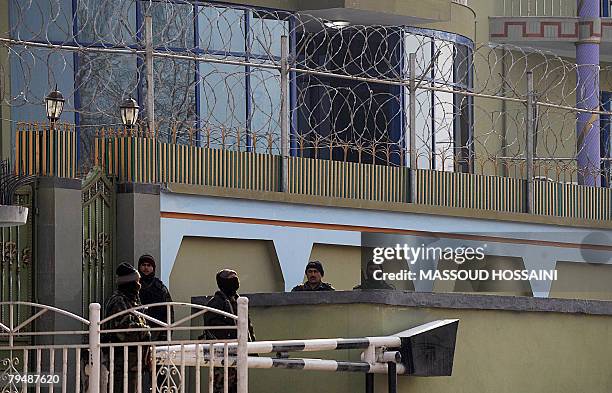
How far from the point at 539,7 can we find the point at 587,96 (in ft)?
14.9

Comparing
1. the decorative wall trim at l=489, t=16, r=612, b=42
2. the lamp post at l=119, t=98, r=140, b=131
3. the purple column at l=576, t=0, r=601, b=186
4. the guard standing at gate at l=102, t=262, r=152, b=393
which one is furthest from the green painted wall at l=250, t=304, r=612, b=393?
the decorative wall trim at l=489, t=16, r=612, b=42

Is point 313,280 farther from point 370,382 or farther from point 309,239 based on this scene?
point 370,382

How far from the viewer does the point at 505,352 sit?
12.5 metres

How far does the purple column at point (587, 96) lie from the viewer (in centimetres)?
1981

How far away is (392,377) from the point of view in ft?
37.6

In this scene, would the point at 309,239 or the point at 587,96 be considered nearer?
the point at 309,239

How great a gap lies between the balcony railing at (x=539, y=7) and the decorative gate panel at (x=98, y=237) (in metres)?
12.4

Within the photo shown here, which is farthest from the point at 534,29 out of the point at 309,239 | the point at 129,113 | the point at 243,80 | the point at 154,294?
the point at 154,294

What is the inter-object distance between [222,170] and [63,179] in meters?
2.06

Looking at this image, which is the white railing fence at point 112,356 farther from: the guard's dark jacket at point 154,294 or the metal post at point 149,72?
the metal post at point 149,72

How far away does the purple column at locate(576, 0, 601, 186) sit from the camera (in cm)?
1981

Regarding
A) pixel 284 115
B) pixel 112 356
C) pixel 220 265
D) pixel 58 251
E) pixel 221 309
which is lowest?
pixel 112 356

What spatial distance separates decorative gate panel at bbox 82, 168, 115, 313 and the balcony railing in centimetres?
1236

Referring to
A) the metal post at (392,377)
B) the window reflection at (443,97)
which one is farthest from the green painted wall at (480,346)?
the window reflection at (443,97)
